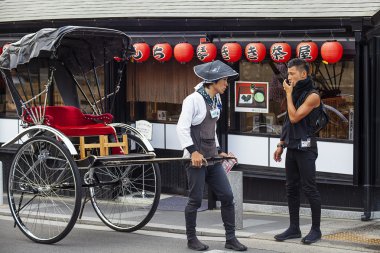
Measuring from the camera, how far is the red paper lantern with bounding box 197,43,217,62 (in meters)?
12.5

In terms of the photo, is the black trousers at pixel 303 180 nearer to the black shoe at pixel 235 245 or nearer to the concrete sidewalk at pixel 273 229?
the concrete sidewalk at pixel 273 229

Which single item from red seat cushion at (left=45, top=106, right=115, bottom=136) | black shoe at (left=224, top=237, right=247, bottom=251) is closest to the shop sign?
red seat cushion at (left=45, top=106, right=115, bottom=136)

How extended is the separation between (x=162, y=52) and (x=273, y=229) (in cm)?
358

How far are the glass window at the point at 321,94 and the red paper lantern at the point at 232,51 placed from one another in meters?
0.55

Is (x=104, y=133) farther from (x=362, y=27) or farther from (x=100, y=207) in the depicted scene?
(x=362, y=27)

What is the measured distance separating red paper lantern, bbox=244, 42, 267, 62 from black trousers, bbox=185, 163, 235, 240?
3.09 m

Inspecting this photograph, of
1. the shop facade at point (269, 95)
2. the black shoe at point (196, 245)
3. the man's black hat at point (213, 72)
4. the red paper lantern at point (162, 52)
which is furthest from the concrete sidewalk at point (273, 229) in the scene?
the red paper lantern at point (162, 52)

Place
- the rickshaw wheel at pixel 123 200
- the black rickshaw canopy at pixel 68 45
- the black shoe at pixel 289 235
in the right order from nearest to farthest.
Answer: the black shoe at pixel 289 235
the black rickshaw canopy at pixel 68 45
the rickshaw wheel at pixel 123 200

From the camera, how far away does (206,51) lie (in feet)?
40.9

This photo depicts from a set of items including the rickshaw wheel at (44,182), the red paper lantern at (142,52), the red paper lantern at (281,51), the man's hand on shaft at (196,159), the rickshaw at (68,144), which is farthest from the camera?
the red paper lantern at (142,52)

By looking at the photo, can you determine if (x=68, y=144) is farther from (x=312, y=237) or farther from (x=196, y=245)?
(x=312, y=237)

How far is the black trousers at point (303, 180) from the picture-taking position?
9453 mm

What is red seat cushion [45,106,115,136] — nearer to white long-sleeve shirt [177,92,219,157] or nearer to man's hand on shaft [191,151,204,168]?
white long-sleeve shirt [177,92,219,157]

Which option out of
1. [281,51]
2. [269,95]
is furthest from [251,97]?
[281,51]
